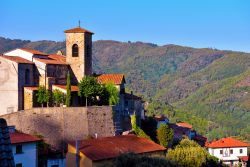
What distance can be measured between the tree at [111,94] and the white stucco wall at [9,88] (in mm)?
8982

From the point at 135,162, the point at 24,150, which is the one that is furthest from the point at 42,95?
the point at 135,162

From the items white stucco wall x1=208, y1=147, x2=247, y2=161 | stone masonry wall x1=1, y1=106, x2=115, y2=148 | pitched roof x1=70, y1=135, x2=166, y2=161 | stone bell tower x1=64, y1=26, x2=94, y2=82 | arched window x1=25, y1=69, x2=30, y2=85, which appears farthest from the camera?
white stucco wall x1=208, y1=147, x2=247, y2=161

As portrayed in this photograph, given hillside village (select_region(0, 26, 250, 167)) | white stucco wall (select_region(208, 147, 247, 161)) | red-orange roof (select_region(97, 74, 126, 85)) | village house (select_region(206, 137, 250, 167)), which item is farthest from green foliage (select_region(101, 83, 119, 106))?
white stucco wall (select_region(208, 147, 247, 161))

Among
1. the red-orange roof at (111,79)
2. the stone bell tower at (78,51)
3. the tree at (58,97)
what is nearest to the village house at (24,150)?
the tree at (58,97)

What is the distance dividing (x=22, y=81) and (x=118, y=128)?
418 inches

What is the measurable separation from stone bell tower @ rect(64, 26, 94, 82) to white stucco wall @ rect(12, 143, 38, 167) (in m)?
15.0

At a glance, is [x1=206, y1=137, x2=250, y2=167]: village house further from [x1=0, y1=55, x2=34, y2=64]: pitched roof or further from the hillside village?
[x1=0, y1=55, x2=34, y2=64]: pitched roof

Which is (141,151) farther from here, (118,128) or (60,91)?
(60,91)

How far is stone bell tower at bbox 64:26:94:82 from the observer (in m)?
47.8

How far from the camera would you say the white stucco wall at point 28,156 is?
109 feet

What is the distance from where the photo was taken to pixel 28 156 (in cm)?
3384

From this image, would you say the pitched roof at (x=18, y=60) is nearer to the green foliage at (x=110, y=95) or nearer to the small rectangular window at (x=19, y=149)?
the green foliage at (x=110, y=95)

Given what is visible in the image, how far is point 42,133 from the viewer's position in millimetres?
38844

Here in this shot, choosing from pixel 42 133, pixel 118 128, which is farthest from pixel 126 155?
pixel 118 128
